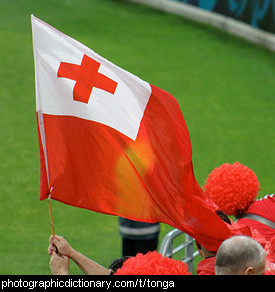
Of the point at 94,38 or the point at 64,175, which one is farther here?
the point at 94,38

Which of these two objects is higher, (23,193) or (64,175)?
(64,175)

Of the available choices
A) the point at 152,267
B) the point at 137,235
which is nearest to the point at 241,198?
the point at 137,235

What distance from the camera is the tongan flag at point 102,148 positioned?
4109mm

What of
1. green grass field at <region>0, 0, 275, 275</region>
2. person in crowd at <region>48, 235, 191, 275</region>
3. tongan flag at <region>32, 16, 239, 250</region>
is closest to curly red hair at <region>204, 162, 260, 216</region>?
tongan flag at <region>32, 16, 239, 250</region>

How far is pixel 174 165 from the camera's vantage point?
4215mm

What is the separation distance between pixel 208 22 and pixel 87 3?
3295mm

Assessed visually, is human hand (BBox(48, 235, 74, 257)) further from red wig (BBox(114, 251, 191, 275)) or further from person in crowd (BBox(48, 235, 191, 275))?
red wig (BBox(114, 251, 191, 275))

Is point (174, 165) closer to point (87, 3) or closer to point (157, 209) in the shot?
point (157, 209)

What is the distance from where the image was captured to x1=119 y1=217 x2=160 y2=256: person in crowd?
5920mm

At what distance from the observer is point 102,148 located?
13.8 feet

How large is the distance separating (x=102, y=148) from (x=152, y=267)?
3.73ft

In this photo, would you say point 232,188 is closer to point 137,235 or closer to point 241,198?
point 241,198
